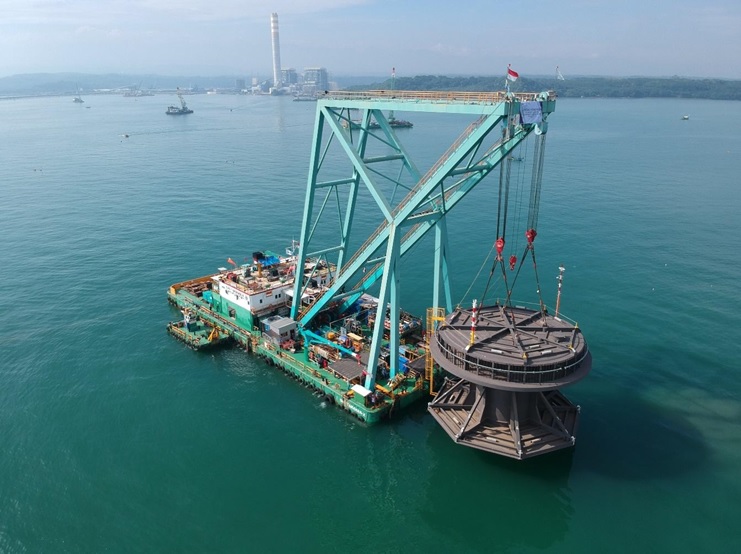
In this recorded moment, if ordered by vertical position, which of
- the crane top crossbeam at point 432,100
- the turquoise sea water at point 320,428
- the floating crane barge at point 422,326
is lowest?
the turquoise sea water at point 320,428

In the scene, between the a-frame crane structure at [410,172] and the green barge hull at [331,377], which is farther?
the green barge hull at [331,377]

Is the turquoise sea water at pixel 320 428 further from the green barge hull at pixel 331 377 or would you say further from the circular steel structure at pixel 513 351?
the circular steel structure at pixel 513 351

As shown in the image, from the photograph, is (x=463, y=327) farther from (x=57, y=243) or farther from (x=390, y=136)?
(x=57, y=243)

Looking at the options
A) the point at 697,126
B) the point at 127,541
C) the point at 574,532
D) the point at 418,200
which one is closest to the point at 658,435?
the point at 574,532

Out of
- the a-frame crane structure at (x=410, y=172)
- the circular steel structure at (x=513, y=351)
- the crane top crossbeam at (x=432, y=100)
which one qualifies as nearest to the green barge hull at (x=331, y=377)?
the a-frame crane structure at (x=410, y=172)

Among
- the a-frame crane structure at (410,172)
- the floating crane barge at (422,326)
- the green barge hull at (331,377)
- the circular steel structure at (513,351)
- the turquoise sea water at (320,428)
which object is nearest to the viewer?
the turquoise sea water at (320,428)

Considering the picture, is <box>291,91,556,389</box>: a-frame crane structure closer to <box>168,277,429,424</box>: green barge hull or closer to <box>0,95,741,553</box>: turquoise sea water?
<box>168,277,429,424</box>: green barge hull

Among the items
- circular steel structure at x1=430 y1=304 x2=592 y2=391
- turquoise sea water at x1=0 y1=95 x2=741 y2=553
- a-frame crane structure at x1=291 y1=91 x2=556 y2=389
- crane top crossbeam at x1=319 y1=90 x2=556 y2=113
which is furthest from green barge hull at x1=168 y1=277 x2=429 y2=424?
crane top crossbeam at x1=319 y1=90 x2=556 y2=113
